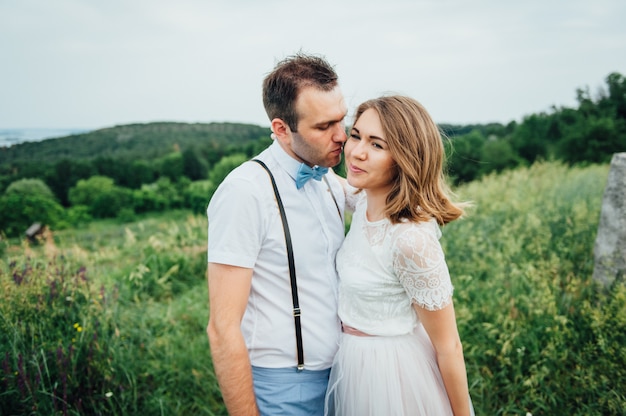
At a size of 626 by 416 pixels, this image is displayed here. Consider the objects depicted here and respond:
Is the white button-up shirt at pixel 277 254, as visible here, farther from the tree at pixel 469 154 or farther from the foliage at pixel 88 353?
the tree at pixel 469 154

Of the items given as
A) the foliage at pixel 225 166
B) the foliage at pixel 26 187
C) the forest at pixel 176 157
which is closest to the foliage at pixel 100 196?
the forest at pixel 176 157

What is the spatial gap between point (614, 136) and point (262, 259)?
102ft

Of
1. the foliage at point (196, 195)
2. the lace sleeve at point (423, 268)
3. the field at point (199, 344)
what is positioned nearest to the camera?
the lace sleeve at point (423, 268)

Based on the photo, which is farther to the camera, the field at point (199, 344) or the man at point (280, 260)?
the field at point (199, 344)

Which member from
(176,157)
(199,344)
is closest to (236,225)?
(199,344)

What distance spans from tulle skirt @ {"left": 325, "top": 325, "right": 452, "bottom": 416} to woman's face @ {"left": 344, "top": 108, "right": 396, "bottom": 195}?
2.38 feet

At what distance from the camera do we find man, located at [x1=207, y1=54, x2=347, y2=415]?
162 centimetres

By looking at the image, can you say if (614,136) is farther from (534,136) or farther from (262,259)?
(262,259)

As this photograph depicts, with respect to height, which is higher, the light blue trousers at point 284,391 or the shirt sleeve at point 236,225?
the shirt sleeve at point 236,225

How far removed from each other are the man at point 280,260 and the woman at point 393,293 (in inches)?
4.4

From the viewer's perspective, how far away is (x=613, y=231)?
3.58 m

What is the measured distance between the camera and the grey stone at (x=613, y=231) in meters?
3.49

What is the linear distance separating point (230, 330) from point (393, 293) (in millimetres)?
704

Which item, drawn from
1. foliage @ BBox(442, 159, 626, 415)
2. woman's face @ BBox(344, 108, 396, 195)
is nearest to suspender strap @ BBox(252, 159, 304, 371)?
woman's face @ BBox(344, 108, 396, 195)
